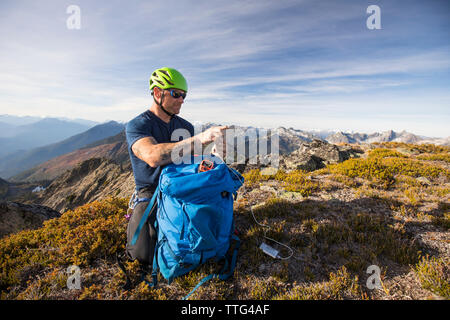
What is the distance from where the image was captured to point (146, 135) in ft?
13.4

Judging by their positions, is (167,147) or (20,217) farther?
(20,217)

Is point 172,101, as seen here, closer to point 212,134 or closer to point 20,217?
point 212,134

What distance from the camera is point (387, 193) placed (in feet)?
23.3

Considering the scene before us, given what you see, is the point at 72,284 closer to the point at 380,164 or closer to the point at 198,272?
the point at 198,272

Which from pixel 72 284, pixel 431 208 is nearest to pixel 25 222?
pixel 72 284

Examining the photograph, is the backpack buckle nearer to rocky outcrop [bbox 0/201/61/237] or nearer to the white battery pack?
the white battery pack

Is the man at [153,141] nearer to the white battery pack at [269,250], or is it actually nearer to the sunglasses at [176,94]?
the sunglasses at [176,94]

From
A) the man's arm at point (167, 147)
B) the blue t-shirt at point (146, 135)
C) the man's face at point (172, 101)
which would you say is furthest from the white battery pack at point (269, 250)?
the man's face at point (172, 101)

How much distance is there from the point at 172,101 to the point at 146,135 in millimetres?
1239

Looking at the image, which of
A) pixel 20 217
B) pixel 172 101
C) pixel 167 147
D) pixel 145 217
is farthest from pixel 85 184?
pixel 167 147

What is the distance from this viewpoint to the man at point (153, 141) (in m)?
3.64

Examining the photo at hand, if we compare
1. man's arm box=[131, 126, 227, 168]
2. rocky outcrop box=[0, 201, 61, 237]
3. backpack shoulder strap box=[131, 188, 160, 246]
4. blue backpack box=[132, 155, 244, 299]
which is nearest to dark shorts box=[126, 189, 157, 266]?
backpack shoulder strap box=[131, 188, 160, 246]
